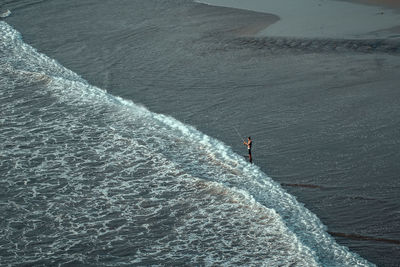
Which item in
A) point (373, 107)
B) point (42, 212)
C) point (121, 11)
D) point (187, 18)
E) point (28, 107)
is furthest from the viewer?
point (121, 11)

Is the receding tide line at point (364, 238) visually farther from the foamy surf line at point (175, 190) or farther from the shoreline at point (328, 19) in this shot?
the shoreline at point (328, 19)

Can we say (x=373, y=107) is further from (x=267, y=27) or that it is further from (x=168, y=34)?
(x=168, y=34)

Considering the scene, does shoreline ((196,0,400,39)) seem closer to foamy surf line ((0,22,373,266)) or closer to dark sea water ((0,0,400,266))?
dark sea water ((0,0,400,266))

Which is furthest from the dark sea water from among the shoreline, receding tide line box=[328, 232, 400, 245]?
the shoreline

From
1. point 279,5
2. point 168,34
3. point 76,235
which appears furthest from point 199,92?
point 279,5

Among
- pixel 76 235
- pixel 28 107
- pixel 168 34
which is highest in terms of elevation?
pixel 168 34

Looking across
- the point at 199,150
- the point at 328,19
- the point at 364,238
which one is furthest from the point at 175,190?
the point at 328,19

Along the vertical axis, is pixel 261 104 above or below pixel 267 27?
below
